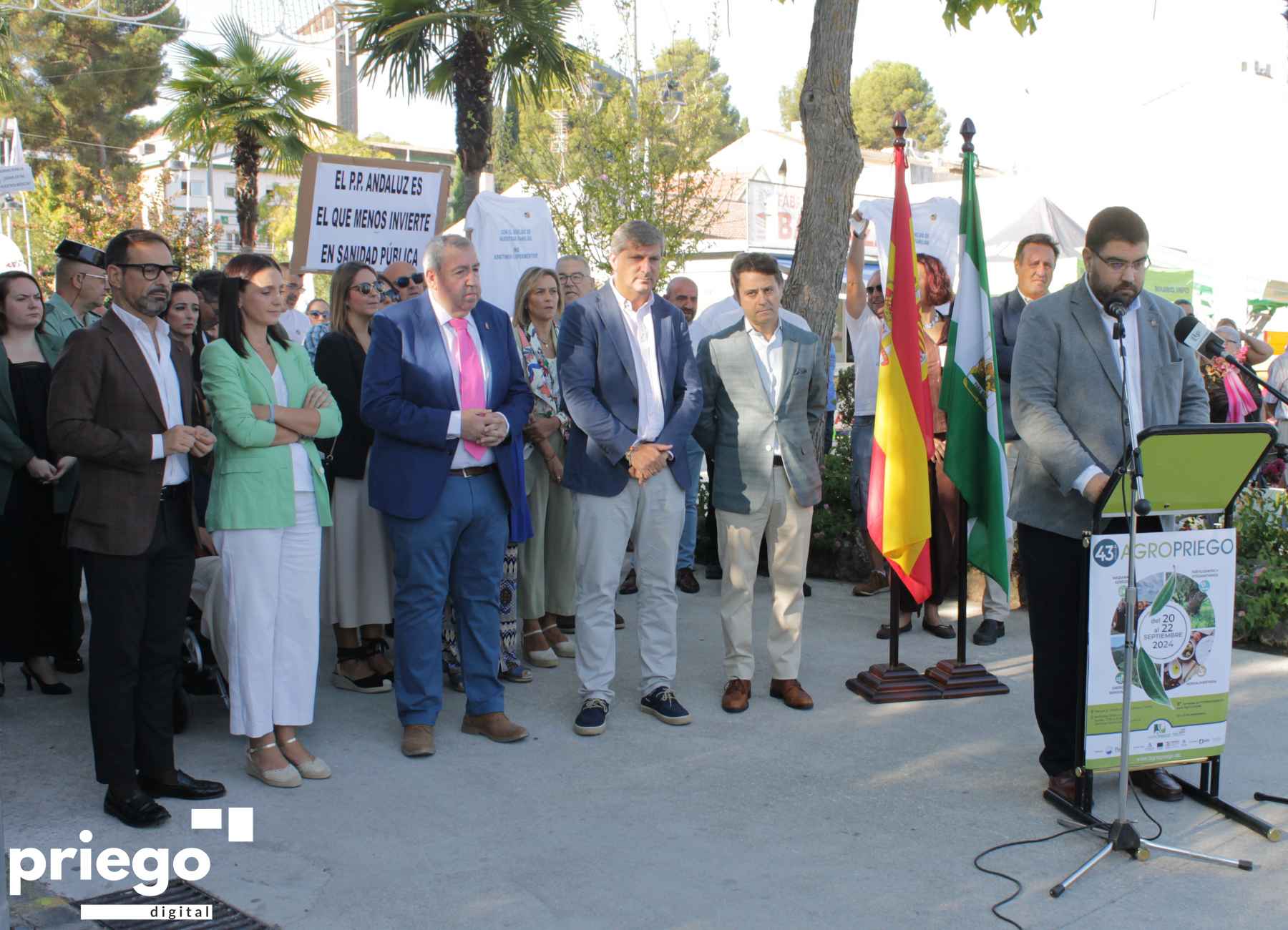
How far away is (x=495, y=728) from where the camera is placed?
5.61 metres

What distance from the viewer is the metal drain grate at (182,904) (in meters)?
3.78

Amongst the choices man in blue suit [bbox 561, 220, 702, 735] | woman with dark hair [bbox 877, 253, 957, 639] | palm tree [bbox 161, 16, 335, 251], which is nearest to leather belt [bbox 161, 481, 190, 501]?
man in blue suit [bbox 561, 220, 702, 735]

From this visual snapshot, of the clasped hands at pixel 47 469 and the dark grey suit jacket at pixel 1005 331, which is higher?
the dark grey suit jacket at pixel 1005 331

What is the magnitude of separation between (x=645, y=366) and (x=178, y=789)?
283cm

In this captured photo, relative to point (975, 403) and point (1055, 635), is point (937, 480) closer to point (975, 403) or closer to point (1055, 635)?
point (975, 403)

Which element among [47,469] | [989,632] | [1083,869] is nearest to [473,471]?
[47,469]

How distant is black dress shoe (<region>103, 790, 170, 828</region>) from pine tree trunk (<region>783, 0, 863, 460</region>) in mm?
5347

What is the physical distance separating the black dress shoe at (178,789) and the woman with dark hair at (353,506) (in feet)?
5.29

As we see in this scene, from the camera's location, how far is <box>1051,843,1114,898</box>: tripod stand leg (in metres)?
3.98

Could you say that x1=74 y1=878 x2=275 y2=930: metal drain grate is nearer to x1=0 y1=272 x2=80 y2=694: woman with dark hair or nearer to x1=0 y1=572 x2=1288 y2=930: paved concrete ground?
x1=0 y1=572 x2=1288 y2=930: paved concrete ground

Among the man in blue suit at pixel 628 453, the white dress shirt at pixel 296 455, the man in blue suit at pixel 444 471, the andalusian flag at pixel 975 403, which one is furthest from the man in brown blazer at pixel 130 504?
the andalusian flag at pixel 975 403

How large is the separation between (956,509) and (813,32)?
152 inches

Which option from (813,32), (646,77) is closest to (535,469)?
(813,32)

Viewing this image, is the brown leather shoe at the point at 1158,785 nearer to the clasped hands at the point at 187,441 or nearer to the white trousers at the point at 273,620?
the white trousers at the point at 273,620
